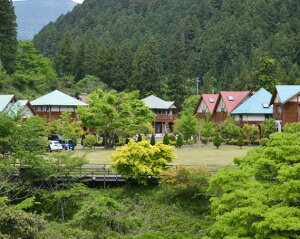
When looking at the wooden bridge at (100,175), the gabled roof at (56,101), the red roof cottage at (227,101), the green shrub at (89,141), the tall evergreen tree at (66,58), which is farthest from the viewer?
the tall evergreen tree at (66,58)

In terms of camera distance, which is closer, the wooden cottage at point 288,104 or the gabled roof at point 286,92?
the gabled roof at point 286,92

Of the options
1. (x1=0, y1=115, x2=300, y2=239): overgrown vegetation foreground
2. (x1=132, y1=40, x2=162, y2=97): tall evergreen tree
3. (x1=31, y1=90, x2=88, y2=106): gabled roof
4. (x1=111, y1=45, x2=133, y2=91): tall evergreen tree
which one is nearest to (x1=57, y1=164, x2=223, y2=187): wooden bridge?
(x1=0, y1=115, x2=300, y2=239): overgrown vegetation foreground

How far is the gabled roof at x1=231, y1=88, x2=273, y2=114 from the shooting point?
5375cm

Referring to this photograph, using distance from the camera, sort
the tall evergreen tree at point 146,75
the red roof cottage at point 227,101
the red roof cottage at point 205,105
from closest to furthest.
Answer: the red roof cottage at point 227,101 → the red roof cottage at point 205,105 → the tall evergreen tree at point 146,75

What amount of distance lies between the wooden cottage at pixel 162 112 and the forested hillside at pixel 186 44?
921cm

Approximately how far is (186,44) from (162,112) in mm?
50553

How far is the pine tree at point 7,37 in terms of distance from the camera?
67500 millimetres

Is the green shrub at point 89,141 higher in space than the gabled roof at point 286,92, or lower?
lower

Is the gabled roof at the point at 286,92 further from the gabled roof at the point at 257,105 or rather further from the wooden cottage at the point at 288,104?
the gabled roof at the point at 257,105

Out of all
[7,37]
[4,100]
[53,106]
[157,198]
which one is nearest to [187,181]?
[157,198]

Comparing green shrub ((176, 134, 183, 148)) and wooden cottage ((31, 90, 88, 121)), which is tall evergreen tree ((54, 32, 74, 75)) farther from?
green shrub ((176, 134, 183, 148))

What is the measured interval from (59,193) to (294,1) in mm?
96231

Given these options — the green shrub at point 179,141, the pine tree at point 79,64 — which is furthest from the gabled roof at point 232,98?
the pine tree at point 79,64

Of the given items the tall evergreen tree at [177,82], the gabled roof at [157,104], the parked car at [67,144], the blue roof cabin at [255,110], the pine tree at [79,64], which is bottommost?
the parked car at [67,144]
